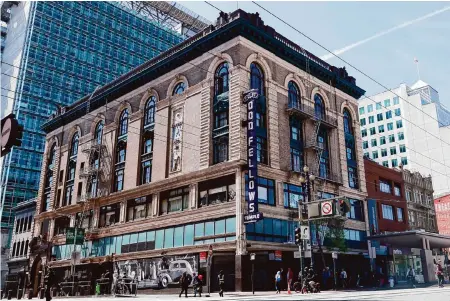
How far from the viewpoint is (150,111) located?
143 ft

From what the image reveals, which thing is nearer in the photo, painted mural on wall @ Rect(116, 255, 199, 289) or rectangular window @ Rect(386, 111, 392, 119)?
painted mural on wall @ Rect(116, 255, 199, 289)

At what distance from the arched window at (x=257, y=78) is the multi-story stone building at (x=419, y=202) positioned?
95.4ft

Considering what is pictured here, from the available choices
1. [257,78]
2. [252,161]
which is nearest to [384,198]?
[257,78]

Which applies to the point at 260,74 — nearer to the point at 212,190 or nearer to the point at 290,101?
the point at 290,101

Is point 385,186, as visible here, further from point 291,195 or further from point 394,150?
point 394,150

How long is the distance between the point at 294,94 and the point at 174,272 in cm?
2006

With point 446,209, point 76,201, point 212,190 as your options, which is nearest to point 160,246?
point 212,190

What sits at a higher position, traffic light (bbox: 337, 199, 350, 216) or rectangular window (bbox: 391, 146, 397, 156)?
rectangular window (bbox: 391, 146, 397, 156)

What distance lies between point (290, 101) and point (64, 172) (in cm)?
3119

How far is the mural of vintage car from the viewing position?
33828 mm

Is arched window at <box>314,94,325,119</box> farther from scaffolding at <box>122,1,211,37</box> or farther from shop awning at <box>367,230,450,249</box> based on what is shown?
scaffolding at <box>122,1,211,37</box>

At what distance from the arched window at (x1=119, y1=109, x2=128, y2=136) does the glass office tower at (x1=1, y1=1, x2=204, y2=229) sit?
3905 cm

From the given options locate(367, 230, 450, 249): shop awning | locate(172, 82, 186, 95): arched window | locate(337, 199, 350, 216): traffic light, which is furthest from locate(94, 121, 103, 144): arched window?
locate(337, 199, 350, 216): traffic light

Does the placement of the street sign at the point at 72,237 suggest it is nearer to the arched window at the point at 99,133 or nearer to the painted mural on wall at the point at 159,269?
the painted mural on wall at the point at 159,269
